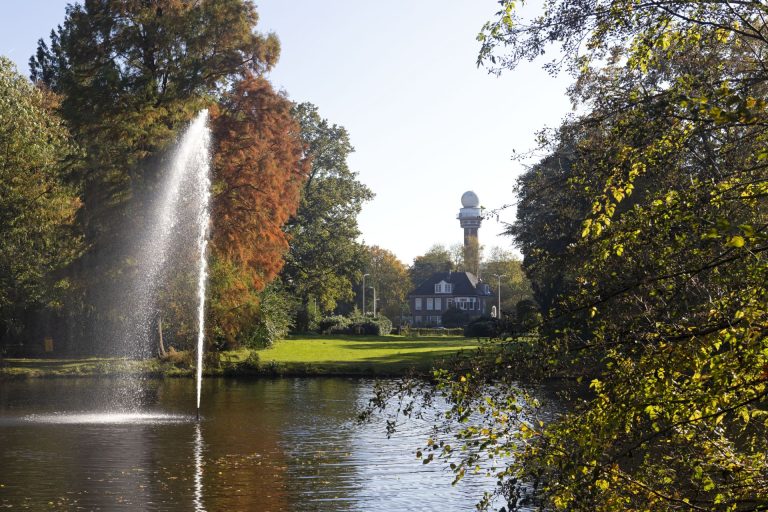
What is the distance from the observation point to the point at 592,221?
6.62m

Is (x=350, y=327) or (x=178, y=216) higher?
(x=178, y=216)

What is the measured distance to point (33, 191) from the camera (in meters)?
35.9

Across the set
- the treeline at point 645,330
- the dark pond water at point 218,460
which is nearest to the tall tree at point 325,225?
the dark pond water at point 218,460

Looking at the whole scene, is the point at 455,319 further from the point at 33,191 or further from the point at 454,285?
the point at 33,191

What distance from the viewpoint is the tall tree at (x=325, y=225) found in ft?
200

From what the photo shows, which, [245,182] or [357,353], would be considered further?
[357,353]

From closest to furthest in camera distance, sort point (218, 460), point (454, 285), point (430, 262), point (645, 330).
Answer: point (645, 330), point (218, 460), point (454, 285), point (430, 262)

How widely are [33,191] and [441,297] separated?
96.4 m

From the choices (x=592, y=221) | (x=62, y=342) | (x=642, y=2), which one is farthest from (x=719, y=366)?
(x=62, y=342)

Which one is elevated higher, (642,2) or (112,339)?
(642,2)

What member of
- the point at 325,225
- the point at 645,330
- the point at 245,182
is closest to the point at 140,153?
the point at 245,182

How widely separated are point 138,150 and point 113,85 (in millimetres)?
2719

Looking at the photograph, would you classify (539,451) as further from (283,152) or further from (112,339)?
(112,339)

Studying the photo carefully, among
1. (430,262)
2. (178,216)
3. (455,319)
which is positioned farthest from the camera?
(430,262)
